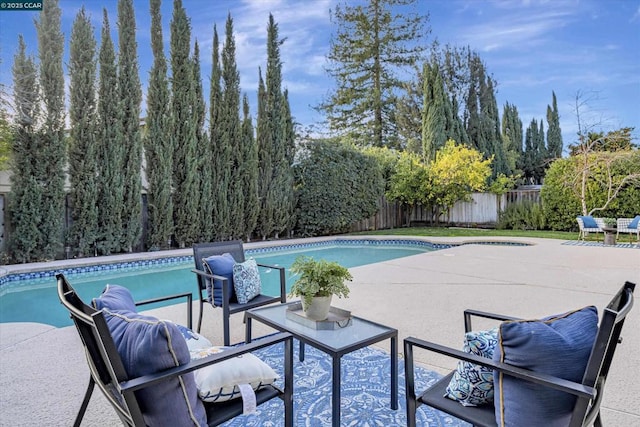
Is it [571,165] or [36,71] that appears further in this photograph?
[571,165]

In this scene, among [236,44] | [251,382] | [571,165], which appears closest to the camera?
[251,382]

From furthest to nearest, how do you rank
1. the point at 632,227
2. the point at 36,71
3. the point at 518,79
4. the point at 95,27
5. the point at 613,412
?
the point at 518,79, the point at 632,227, the point at 95,27, the point at 36,71, the point at 613,412

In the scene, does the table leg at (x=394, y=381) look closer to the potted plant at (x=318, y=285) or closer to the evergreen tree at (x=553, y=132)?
the potted plant at (x=318, y=285)

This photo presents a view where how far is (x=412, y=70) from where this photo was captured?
18.3m

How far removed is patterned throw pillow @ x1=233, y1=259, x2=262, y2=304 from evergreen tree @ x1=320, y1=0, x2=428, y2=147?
1648 cm

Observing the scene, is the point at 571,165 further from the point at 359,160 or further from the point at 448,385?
the point at 448,385

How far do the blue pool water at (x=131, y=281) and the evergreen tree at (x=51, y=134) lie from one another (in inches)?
49.5

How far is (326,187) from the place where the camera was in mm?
12141

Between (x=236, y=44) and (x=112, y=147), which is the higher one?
(x=236, y=44)

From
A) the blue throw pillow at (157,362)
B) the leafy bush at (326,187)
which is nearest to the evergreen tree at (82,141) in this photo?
the leafy bush at (326,187)

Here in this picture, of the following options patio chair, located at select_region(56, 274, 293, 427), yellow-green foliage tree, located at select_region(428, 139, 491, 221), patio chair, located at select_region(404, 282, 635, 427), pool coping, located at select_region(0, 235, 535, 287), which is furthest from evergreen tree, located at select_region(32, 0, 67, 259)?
yellow-green foliage tree, located at select_region(428, 139, 491, 221)

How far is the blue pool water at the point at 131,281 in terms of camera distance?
490cm

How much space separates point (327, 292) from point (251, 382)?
2.68ft

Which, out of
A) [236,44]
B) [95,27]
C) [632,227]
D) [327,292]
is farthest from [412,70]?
[327,292]
